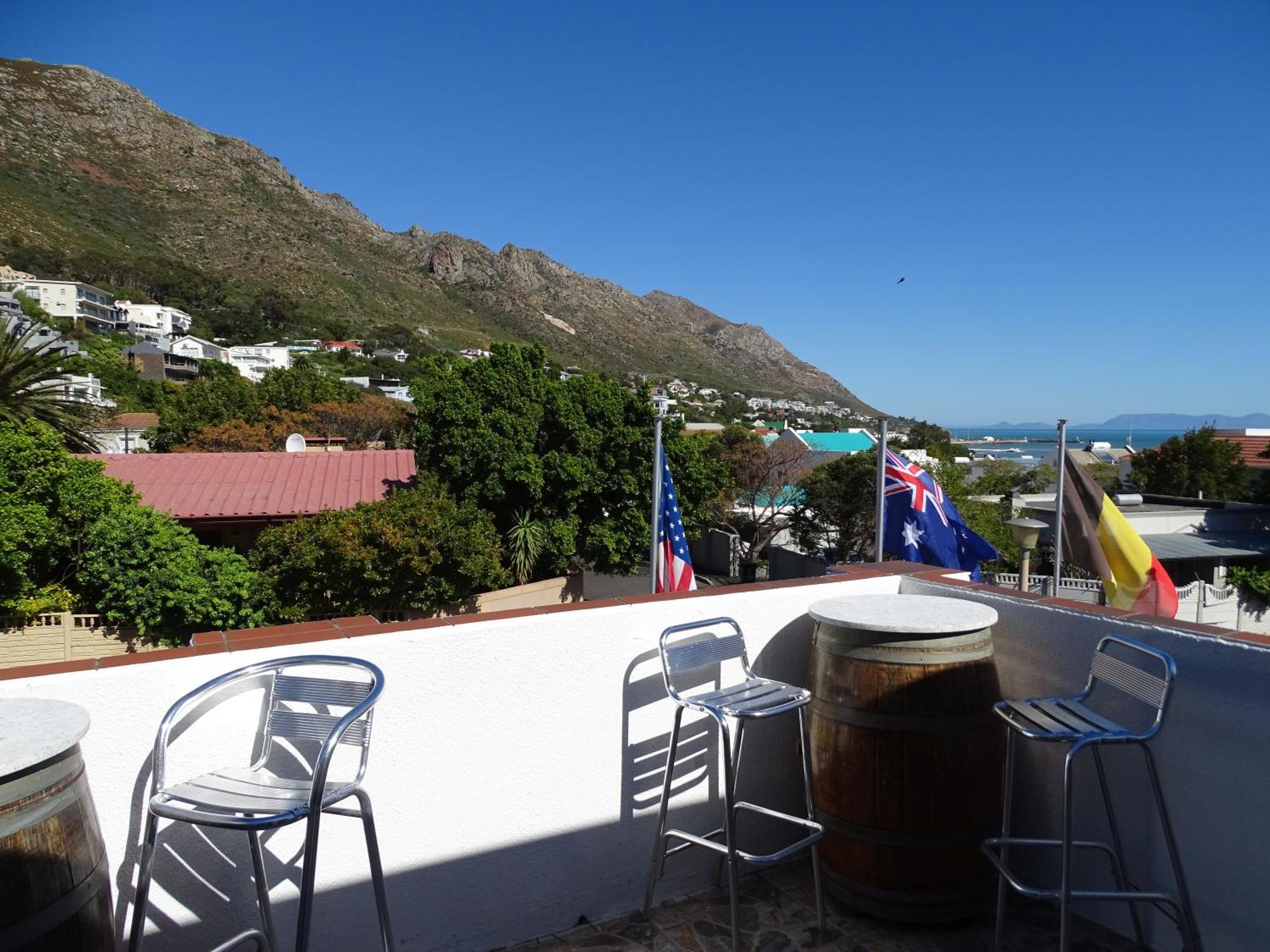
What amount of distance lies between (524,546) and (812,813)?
1268 centimetres

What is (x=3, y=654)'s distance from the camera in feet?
36.8

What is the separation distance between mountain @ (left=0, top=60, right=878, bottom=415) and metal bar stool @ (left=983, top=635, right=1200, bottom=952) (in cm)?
6073

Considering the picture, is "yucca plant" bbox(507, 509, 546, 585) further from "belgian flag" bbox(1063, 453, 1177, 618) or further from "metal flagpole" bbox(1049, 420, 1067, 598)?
"belgian flag" bbox(1063, 453, 1177, 618)

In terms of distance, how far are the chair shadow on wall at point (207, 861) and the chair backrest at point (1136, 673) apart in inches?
91.4

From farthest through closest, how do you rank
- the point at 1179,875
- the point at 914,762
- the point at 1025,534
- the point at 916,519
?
the point at 1025,534, the point at 916,519, the point at 914,762, the point at 1179,875

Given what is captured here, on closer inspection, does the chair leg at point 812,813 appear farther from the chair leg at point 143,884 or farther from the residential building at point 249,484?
the residential building at point 249,484

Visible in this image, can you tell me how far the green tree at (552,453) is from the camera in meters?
15.3

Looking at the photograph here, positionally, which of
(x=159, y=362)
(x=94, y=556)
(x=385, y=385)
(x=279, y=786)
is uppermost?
(x=159, y=362)

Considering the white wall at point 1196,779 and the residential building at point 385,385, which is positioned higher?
the residential building at point 385,385

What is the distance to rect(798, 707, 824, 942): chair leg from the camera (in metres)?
2.63

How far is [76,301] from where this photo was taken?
6034cm

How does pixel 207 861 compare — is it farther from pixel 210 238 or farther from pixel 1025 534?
pixel 210 238

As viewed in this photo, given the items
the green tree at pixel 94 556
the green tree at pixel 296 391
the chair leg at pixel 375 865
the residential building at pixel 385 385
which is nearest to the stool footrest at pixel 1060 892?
the chair leg at pixel 375 865

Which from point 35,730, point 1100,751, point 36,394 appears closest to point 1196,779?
point 1100,751
